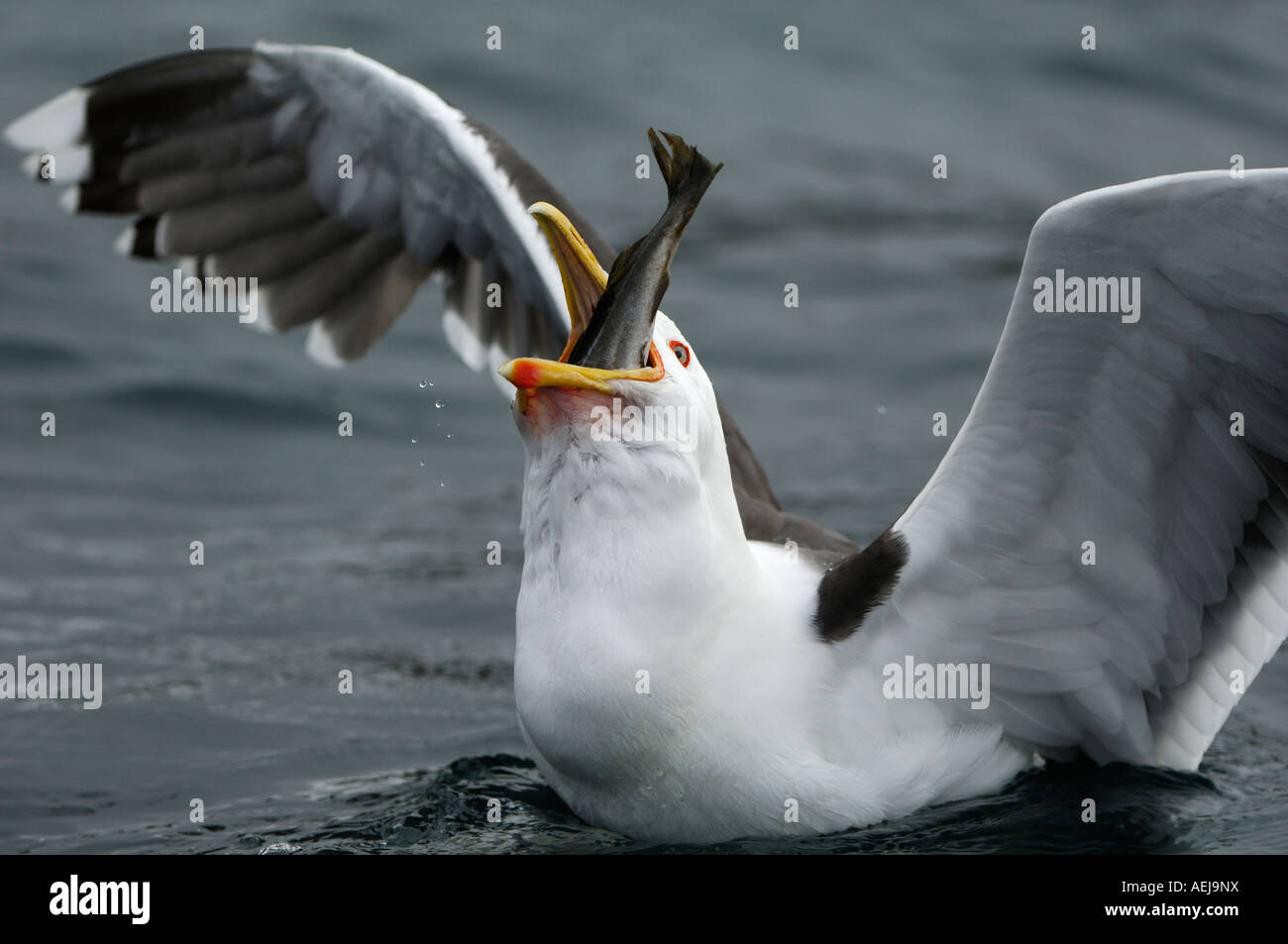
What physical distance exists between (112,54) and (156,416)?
457 centimetres

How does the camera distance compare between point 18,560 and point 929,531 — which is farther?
point 18,560

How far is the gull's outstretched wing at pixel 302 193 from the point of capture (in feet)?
21.7

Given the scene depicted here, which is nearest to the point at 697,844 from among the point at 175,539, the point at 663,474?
the point at 663,474

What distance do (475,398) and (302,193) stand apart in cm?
315

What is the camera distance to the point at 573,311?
4.69 m

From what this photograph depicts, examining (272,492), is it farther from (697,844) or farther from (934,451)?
(697,844)

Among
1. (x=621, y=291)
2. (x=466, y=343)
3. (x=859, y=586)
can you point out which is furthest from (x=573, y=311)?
(x=466, y=343)

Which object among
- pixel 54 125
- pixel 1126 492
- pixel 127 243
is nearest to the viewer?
pixel 1126 492

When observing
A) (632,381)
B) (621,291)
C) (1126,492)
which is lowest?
(1126,492)

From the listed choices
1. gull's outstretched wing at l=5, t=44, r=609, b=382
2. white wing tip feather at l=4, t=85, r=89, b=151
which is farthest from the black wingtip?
white wing tip feather at l=4, t=85, r=89, b=151

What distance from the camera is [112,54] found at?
12789 mm

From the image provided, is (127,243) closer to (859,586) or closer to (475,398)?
(475,398)

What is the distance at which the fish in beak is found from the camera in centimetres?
432

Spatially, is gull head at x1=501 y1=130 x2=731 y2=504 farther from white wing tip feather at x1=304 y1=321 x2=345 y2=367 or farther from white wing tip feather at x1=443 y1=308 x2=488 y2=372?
white wing tip feather at x1=304 y1=321 x2=345 y2=367
